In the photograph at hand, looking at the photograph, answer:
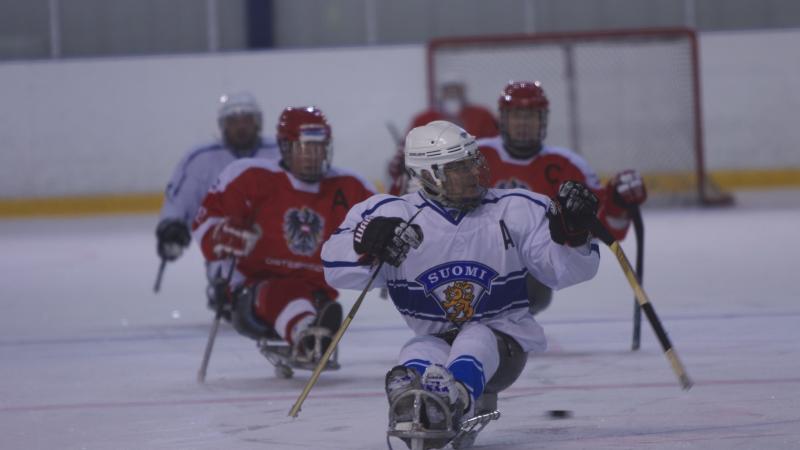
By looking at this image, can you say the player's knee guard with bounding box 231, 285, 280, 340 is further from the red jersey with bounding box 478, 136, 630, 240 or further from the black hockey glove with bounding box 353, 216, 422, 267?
the black hockey glove with bounding box 353, 216, 422, 267

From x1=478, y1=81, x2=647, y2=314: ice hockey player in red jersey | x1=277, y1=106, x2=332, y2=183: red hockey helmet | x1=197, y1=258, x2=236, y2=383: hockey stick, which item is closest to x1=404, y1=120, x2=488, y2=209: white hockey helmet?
x1=277, y1=106, x2=332, y2=183: red hockey helmet

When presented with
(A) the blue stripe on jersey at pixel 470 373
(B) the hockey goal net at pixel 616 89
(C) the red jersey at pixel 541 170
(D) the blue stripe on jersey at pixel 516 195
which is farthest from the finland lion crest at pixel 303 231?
(B) the hockey goal net at pixel 616 89

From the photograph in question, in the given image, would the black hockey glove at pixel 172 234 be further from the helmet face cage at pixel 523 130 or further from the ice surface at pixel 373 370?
the helmet face cage at pixel 523 130

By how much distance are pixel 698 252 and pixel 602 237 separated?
17.2 feet

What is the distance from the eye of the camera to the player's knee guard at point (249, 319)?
4.92 metres

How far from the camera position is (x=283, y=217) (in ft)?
16.3

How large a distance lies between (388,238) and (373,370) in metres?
1.62

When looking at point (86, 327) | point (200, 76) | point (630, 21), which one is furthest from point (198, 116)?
point (86, 327)

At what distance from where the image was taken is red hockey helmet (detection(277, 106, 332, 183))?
480cm

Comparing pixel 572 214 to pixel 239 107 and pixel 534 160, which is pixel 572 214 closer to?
pixel 534 160

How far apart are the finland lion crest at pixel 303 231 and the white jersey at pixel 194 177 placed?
1274 mm

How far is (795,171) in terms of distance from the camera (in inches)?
512

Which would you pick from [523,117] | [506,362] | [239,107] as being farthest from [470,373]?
[239,107]

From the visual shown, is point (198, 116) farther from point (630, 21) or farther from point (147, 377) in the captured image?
point (147, 377)
